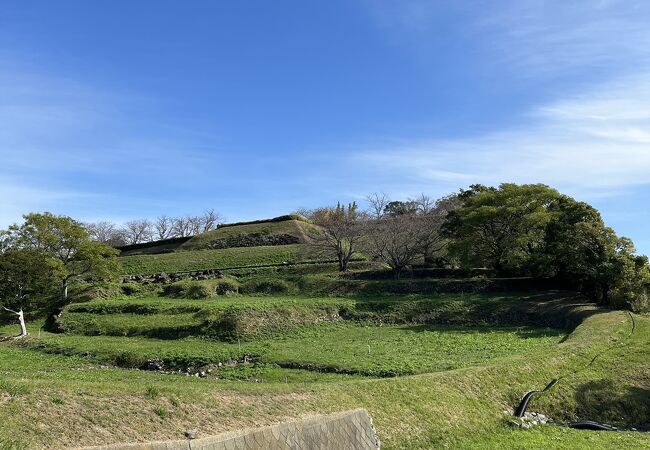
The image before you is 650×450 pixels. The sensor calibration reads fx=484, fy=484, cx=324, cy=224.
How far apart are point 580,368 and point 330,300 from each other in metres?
23.2

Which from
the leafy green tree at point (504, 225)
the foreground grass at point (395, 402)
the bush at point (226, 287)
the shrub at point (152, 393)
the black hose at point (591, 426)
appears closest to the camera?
the foreground grass at point (395, 402)

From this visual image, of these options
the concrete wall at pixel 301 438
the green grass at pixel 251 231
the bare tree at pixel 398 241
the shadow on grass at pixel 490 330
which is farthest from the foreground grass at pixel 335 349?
the green grass at pixel 251 231

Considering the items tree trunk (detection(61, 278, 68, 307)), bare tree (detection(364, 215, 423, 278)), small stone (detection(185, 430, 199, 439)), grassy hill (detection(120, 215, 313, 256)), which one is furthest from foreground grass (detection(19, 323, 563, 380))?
grassy hill (detection(120, 215, 313, 256))

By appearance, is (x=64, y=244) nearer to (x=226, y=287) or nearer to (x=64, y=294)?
(x=64, y=294)

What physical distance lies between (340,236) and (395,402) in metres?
42.2

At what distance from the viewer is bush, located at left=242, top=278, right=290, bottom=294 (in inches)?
1874

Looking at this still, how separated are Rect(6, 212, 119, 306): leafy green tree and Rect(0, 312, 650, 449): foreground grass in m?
21.2

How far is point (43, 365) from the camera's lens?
81.8 ft

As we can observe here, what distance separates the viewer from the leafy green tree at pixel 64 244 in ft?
143

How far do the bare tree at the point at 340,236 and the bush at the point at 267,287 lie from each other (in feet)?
32.8

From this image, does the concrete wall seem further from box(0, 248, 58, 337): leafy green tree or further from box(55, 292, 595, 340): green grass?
box(0, 248, 58, 337): leafy green tree

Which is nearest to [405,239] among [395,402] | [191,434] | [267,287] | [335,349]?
[267,287]

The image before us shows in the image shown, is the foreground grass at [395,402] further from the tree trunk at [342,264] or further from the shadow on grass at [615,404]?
the tree trunk at [342,264]

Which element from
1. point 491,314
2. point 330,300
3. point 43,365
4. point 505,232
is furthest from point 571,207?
point 43,365
